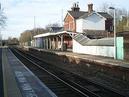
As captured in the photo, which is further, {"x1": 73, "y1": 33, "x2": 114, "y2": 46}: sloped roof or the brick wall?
the brick wall

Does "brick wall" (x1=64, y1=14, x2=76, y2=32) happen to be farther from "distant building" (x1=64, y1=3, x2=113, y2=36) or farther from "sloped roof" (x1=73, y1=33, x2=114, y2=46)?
"sloped roof" (x1=73, y1=33, x2=114, y2=46)

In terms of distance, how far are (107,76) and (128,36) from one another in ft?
32.7

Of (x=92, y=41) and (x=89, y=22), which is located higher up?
(x=89, y=22)

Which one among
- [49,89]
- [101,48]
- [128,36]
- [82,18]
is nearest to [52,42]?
[82,18]

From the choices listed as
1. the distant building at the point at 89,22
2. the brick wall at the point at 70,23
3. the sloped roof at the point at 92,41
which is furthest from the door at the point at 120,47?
the brick wall at the point at 70,23

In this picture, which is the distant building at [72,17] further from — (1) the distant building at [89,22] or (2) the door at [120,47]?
(2) the door at [120,47]

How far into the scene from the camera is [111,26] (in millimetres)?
71875

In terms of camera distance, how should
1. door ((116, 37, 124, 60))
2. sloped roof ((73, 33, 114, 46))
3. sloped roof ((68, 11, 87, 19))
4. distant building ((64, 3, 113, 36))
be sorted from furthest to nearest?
sloped roof ((68, 11, 87, 19)), distant building ((64, 3, 113, 36)), sloped roof ((73, 33, 114, 46)), door ((116, 37, 124, 60))

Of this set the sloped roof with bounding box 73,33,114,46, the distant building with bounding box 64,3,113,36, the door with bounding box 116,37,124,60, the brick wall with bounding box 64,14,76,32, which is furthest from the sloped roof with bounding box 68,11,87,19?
the door with bounding box 116,37,124,60

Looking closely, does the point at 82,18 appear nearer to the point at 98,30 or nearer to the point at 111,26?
the point at 98,30

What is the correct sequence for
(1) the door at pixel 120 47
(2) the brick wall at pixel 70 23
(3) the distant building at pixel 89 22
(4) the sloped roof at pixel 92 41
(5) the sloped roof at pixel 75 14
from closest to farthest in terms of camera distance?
(1) the door at pixel 120 47, (4) the sloped roof at pixel 92 41, (3) the distant building at pixel 89 22, (2) the brick wall at pixel 70 23, (5) the sloped roof at pixel 75 14

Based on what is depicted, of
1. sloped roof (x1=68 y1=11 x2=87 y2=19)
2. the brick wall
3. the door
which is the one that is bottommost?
the door

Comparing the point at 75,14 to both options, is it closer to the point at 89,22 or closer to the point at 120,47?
the point at 89,22

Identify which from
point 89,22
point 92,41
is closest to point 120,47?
point 92,41
